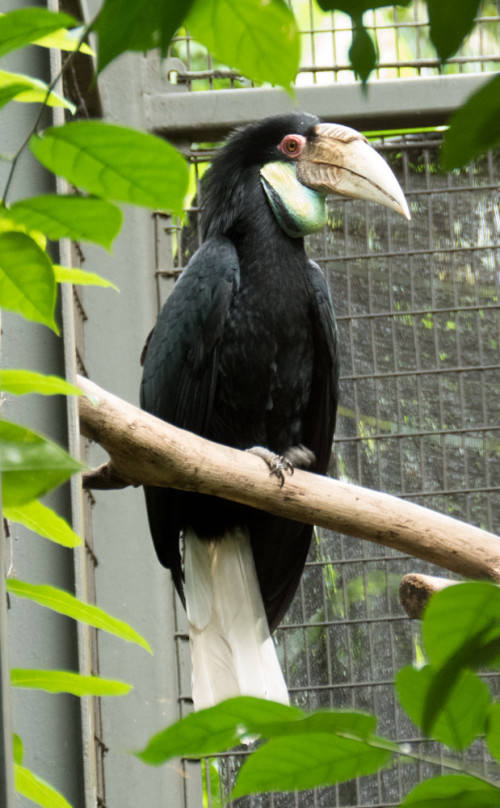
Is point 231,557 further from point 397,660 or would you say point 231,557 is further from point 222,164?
point 222,164

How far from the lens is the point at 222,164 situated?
1929 mm

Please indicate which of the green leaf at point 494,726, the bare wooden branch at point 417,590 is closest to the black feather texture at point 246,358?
the bare wooden branch at point 417,590

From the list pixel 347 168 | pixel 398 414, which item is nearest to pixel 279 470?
pixel 398 414

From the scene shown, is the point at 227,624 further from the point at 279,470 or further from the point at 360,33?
the point at 360,33

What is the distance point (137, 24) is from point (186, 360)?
1.46m

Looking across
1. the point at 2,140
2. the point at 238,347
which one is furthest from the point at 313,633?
the point at 2,140

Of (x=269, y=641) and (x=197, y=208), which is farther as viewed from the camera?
(x=197, y=208)

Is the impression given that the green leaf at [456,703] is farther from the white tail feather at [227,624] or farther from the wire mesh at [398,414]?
the wire mesh at [398,414]

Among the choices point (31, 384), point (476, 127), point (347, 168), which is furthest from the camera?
point (347, 168)

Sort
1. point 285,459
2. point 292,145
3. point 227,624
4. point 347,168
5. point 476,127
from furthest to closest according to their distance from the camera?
point 292,145, point 347,168, point 227,624, point 285,459, point 476,127

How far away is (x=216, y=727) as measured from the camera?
26cm

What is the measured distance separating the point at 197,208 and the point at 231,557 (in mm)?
690

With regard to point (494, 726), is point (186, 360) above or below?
above

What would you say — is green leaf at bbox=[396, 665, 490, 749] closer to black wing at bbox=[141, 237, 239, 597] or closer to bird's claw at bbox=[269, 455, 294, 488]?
bird's claw at bbox=[269, 455, 294, 488]
